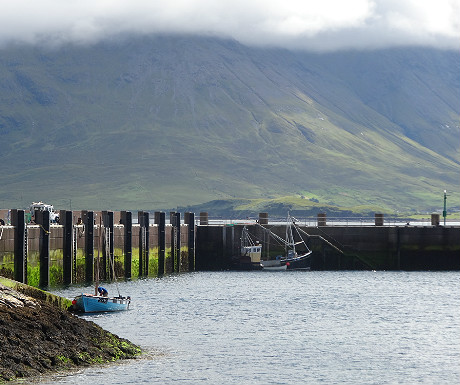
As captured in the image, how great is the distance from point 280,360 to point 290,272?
66073 mm

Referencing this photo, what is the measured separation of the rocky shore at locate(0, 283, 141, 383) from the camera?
45250 millimetres

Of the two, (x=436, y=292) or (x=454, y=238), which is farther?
(x=454, y=238)

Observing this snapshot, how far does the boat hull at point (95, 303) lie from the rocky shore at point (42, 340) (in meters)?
17.3

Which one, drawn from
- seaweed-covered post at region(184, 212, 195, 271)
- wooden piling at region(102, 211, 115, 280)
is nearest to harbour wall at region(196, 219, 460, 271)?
seaweed-covered post at region(184, 212, 195, 271)

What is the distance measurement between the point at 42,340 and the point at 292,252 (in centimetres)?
7644

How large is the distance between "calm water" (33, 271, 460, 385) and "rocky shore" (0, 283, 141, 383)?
897 millimetres

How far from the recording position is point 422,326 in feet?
239

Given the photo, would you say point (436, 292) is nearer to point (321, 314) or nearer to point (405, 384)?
point (321, 314)

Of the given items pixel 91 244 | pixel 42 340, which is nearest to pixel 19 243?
pixel 91 244

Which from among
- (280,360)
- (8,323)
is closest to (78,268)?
(280,360)

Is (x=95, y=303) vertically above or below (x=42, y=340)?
above

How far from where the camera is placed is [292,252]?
400 feet

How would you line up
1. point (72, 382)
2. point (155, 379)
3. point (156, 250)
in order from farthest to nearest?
1. point (156, 250)
2. point (155, 379)
3. point (72, 382)

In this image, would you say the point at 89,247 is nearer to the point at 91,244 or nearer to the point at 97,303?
the point at 91,244
